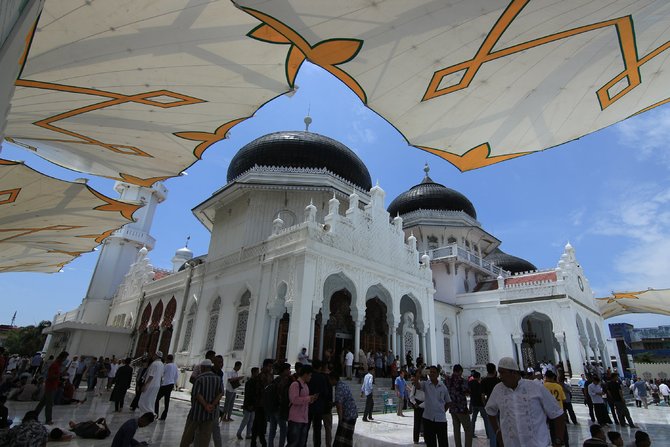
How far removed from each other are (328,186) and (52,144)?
11231mm

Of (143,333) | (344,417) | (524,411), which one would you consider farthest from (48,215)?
(143,333)

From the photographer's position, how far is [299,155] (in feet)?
61.8

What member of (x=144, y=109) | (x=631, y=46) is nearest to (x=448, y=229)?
(x=631, y=46)

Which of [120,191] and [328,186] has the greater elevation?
[120,191]

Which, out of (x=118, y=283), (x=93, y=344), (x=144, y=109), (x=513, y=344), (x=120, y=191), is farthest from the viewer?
(x=120, y=191)

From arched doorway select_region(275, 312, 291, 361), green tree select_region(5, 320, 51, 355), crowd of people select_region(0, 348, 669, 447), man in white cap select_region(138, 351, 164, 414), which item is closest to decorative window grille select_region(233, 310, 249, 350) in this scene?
arched doorway select_region(275, 312, 291, 361)

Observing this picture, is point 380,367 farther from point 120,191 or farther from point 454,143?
point 120,191

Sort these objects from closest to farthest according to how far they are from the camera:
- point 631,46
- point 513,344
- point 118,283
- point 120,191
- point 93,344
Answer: point 631,46, point 513,344, point 93,344, point 118,283, point 120,191

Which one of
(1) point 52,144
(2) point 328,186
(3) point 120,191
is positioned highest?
(3) point 120,191

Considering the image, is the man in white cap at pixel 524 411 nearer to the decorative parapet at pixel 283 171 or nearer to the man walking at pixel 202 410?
the man walking at pixel 202 410

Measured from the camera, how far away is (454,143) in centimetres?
850

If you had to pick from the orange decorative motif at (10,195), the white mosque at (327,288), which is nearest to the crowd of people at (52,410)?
the orange decorative motif at (10,195)

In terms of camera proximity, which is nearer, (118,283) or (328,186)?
(328,186)

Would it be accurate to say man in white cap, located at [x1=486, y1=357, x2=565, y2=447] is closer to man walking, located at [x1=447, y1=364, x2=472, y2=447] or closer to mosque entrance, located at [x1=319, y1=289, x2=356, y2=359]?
man walking, located at [x1=447, y1=364, x2=472, y2=447]
